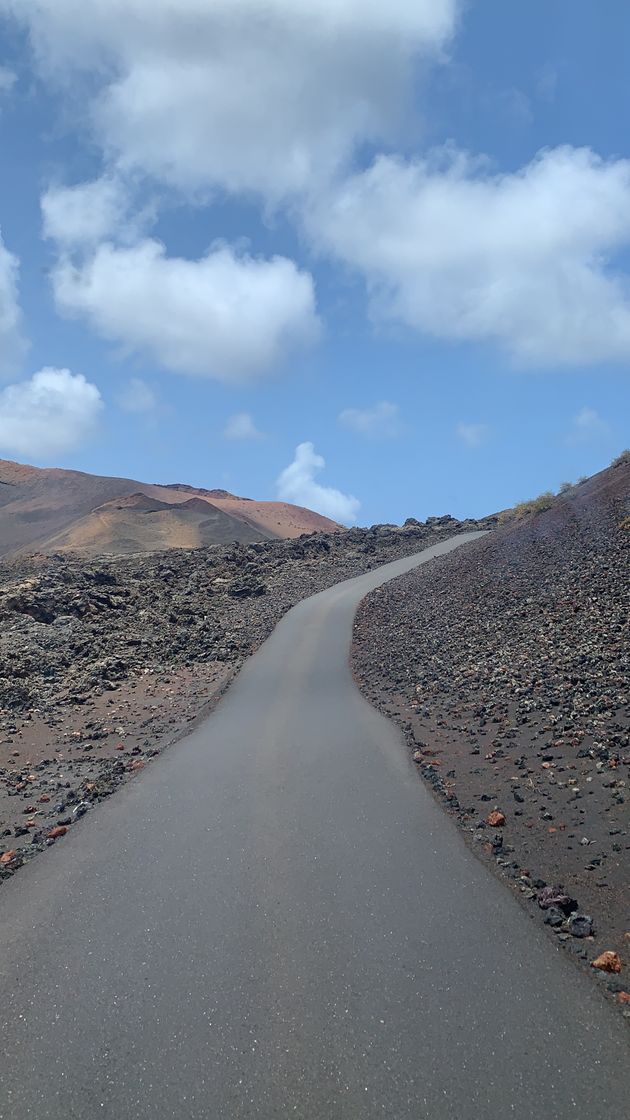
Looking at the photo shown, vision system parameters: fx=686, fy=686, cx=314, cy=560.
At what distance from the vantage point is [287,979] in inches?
217

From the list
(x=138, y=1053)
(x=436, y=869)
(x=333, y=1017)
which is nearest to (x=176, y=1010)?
(x=138, y=1053)

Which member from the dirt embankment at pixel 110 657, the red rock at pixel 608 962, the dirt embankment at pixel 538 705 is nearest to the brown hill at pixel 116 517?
the dirt embankment at pixel 110 657

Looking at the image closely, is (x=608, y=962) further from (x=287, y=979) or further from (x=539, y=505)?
(x=539, y=505)

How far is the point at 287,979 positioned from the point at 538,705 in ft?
26.1

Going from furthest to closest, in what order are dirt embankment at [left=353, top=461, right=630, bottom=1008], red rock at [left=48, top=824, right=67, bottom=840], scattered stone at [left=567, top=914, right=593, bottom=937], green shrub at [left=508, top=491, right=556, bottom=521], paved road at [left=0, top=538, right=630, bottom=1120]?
green shrub at [left=508, top=491, right=556, bottom=521]
red rock at [left=48, top=824, right=67, bottom=840]
dirt embankment at [left=353, top=461, right=630, bottom=1008]
scattered stone at [left=567, top=914, right=593, bottom=937]
paved road at [left=0, top=538, right=630, bottom=1120]

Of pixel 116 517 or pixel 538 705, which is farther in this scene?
pixel 116 517

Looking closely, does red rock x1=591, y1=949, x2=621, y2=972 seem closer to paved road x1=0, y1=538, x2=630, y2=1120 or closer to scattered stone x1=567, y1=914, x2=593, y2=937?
paved road x1=0, y1=538, x2=630, y2=1120

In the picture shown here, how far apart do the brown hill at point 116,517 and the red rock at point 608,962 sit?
5085cm

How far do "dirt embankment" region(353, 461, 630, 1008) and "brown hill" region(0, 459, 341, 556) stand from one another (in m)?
36.3

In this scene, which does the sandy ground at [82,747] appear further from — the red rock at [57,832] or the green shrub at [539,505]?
the green shrub at [539,505]

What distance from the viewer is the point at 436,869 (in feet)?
23.9

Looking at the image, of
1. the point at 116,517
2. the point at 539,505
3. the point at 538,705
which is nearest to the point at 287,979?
the point at 538,705

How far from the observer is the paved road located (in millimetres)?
4293

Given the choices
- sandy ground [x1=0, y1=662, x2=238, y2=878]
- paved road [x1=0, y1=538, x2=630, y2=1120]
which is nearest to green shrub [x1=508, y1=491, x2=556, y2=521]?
sandy ground [x1=0, y1=662, x2=238, y2=878]
